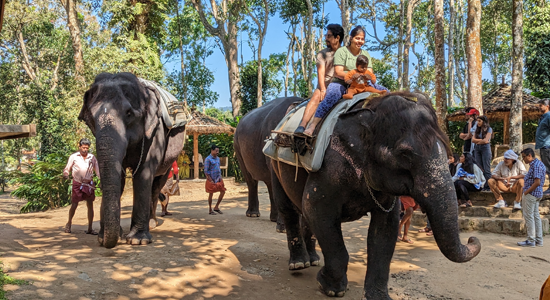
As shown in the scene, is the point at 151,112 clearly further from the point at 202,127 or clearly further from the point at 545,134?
the point at 202,127

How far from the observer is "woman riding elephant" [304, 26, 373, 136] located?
13.9 ft

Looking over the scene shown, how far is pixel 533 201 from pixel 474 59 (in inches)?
245

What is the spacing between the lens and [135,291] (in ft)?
13.6

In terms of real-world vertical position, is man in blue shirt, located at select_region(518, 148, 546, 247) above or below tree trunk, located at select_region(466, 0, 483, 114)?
below

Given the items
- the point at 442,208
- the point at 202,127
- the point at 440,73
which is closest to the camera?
the point at 442,208

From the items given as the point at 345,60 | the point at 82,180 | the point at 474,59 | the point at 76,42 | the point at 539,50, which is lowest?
the point at 82,180

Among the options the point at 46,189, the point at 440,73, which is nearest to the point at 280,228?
the point at 440,73

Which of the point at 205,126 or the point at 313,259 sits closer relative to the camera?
the point at 313,259

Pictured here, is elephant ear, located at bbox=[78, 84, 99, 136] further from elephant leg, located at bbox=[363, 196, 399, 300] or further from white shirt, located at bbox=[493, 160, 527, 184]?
white shirt, located at bbox=[493, 160, 527, 184]

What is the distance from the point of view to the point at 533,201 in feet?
22.3

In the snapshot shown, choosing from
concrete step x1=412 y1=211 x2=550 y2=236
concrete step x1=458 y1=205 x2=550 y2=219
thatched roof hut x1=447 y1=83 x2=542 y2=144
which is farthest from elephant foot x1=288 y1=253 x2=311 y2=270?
thatched roof hut x1=447 y1=83 x2=542 y2=144

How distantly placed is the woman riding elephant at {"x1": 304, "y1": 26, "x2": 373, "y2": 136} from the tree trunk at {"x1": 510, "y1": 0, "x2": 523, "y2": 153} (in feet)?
23.7

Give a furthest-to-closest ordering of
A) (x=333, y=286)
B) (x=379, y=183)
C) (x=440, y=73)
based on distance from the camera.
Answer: (x=440, y=73) < (x=333, y=286) < (x=379, y=183)

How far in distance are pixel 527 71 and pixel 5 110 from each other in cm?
3018
